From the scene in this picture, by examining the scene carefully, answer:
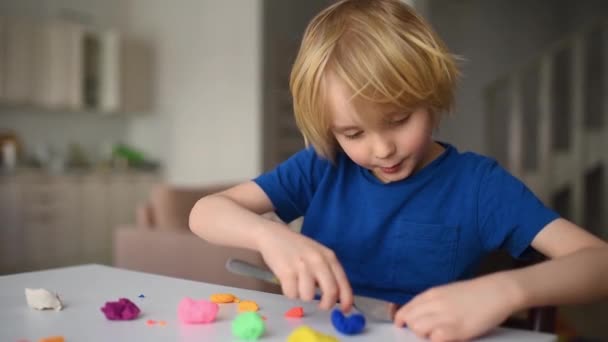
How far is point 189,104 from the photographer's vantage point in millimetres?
5422

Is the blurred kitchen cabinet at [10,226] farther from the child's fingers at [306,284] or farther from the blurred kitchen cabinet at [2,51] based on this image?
the child's fingers at [306,284]

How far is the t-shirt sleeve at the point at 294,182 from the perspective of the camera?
911mm

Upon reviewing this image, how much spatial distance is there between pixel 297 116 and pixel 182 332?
1.20 ft

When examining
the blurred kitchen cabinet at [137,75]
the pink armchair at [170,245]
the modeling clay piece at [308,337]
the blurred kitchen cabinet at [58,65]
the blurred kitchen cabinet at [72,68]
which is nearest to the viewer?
the modeling clay piece at [308,337]

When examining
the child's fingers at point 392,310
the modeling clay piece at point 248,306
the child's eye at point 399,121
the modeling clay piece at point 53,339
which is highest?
the child's eye at point 399,121

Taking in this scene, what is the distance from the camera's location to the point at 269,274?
25.3 inches

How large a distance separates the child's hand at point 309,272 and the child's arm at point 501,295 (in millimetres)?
59

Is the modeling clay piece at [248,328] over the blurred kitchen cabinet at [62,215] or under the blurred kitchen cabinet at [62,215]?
over

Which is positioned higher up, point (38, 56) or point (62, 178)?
point (38, 56)

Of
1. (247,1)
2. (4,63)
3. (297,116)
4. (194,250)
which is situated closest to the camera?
(297,116)

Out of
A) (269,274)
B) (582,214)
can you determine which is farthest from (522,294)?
(582,214)

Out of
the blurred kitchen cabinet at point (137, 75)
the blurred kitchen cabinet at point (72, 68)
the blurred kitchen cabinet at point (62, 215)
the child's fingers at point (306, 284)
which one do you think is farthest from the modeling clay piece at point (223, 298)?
the blurred kitchen cabinet at point (137, 75)

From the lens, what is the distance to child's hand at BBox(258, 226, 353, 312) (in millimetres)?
562

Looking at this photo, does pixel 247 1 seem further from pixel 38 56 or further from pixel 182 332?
pixel 182 332
